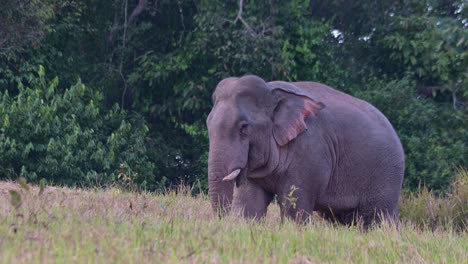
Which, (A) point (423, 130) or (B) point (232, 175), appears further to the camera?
(A) point (423, 130)

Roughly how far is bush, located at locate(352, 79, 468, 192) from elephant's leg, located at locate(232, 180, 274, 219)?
31.1ft

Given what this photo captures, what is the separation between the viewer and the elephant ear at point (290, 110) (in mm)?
9055

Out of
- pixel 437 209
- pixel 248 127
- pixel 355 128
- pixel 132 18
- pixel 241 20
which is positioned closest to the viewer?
pixel 248 127

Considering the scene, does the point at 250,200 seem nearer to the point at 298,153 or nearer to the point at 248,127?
the point at 298,153

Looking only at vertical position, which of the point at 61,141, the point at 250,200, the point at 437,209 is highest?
the point at 250,200

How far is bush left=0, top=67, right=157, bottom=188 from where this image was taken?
16641mm

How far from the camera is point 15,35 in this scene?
17000mm

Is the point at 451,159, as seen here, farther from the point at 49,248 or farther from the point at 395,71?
the point at 49,248

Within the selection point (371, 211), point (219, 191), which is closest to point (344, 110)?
point (371, 211)

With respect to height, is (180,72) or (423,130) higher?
(180,72)

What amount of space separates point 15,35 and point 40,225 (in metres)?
11.6

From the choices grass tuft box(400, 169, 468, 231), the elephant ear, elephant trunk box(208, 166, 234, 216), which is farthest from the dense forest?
the elephant ear

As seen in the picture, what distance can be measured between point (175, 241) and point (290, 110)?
361cm

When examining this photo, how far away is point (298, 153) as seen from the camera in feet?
30.0
